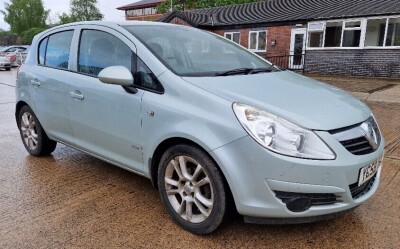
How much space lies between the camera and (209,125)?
94.3 inches

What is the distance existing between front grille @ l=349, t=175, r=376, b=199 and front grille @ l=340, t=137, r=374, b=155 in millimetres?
224

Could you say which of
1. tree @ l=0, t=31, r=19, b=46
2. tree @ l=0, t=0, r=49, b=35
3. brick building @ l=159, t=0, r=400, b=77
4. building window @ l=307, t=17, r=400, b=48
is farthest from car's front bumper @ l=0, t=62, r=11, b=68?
tree @ l=0, t=0, r=49, b=35

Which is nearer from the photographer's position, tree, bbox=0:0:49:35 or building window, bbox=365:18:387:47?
building window, bbox=365:18:387:47

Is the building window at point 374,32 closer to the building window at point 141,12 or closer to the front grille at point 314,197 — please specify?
the front grille at point 314,197

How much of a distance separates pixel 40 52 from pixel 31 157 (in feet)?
4.33

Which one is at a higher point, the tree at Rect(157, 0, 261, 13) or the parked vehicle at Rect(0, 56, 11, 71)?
the tree at Rect(157, 0, 261, 13)

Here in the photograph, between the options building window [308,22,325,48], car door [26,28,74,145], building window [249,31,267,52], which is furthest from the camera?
building window [249,31,267,52]

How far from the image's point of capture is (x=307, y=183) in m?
2.20

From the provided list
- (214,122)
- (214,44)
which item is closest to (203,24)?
(214,44)

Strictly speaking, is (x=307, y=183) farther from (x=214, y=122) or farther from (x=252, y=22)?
(x=252, y=22)

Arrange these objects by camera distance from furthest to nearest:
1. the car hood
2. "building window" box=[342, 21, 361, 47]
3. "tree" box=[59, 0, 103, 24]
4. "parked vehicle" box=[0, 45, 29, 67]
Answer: "tree" box=[59, 0, 103, 24] < "parked vehicle" box=[0, 45, 29, 67] < "building window" box=[342, 21, 361, 47] < the car hood

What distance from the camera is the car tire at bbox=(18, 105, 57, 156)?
13.8 ft

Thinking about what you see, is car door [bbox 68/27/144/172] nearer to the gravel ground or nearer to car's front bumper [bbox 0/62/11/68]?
the gravel ground


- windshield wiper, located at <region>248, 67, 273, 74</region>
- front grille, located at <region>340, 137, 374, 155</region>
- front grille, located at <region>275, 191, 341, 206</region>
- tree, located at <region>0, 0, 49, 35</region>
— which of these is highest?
tree, located at <region>0, 0, 49, 35</region>
